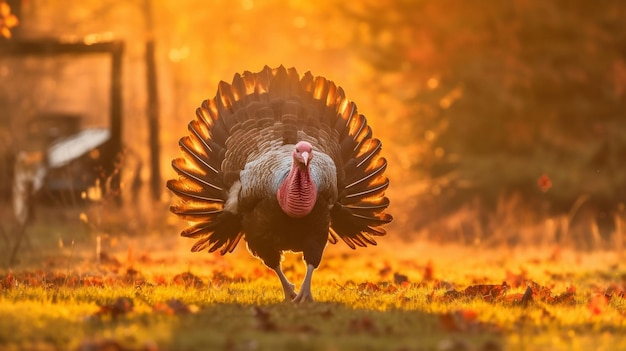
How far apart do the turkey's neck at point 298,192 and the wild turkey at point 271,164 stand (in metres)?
0.39

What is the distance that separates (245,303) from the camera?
8.82 meters

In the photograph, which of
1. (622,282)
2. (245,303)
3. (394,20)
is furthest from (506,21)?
(245,303)

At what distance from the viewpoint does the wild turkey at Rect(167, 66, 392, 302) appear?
9.55 meters

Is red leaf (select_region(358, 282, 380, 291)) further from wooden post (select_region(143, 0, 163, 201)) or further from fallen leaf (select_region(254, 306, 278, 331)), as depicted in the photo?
wooden post (select_region(143, 0, 163, 201))

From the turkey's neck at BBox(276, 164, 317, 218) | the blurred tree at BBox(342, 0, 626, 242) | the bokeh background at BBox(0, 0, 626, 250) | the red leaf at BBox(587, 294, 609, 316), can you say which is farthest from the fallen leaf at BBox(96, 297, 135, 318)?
the blurred tree at BBox(342, 0, 626, 242)

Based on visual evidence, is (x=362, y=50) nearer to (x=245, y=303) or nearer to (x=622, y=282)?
(x=622, y=282)

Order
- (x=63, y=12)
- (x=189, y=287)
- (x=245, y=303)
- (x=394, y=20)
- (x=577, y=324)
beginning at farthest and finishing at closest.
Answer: (x=63, y=12) < (x=394, y=20) < (x=189, y=287) < (x=245, y=303) < (x=577, y=324)

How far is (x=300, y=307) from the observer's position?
336 inches

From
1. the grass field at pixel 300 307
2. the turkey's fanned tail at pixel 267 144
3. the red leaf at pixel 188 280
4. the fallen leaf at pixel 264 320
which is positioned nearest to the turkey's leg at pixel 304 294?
the grass field at pixel 300 307

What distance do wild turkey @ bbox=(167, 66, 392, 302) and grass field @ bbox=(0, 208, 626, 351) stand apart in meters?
0.54

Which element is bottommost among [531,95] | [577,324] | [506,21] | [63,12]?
[577,324]

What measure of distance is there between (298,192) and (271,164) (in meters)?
0.66

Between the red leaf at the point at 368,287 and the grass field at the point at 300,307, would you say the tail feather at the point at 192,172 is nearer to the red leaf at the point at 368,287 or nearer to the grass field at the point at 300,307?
the grass field at the point at 300,307

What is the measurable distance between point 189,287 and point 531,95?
13.4 m
